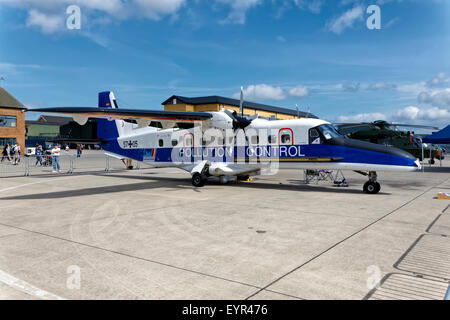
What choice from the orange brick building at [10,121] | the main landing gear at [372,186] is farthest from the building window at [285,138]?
the orange brick building at [10,121]

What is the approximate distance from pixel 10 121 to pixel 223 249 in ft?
191

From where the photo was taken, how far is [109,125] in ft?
60.3

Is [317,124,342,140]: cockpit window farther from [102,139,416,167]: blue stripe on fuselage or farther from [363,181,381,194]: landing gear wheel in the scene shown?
[363,181,381,194]: landing gear wheel

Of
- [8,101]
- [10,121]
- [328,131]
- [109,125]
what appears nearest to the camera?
[328,131]

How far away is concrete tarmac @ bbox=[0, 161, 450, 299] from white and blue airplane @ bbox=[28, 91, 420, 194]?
7.43ft

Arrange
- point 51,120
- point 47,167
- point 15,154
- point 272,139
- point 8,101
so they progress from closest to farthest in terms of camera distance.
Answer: point 272,139
point 47,167
point 15,154
point 8,101
point 51,120

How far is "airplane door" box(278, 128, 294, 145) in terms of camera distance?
13.1m

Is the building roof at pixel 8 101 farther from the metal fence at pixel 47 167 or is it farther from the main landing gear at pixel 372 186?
the main landing gear at pixel 372 186

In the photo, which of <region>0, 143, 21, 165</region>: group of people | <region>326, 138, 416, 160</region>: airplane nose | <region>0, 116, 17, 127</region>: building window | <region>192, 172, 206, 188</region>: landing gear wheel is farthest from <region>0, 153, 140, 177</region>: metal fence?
<region>0, 116, 17, 127</region>: building window

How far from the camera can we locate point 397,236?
6.21 m

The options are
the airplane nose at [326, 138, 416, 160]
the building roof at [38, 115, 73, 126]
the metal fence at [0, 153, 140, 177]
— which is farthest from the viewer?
the building roof at [38, 115, 73, 126]
